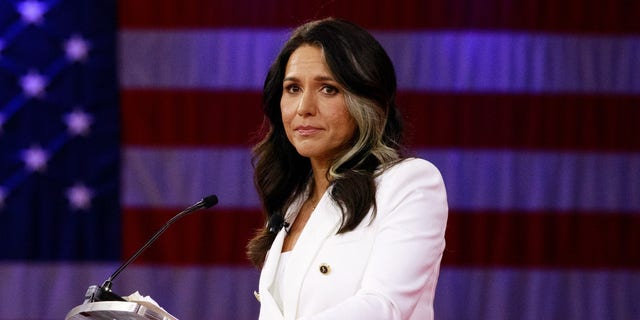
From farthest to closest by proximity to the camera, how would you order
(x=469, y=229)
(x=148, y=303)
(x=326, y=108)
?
(x=469, y=229)
(x=326, y=108)
(x=148, y=303)

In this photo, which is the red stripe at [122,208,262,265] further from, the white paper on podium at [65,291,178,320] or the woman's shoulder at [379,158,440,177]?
the white paper on podium at [65,291,178,320]

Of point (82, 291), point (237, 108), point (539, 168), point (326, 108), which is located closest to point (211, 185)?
point (237, 108)

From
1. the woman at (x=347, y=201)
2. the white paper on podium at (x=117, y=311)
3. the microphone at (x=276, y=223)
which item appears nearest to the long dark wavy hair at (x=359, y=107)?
the woman at (x=347, y=201)

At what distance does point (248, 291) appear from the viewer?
139 inches

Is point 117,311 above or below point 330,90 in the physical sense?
below

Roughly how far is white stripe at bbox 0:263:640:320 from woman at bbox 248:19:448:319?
5.11 ft

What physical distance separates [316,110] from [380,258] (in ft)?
1.17

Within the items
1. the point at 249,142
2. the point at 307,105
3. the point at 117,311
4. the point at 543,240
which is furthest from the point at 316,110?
the point at 543,240

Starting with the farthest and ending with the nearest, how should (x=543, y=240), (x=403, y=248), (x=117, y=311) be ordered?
(x=543, y=240)
(x=403, y=248)
(x=117, y=311)

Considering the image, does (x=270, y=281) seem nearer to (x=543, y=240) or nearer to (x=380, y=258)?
(x=380, y=258)

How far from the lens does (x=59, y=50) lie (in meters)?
3.58

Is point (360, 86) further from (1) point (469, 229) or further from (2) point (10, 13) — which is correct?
(2) point (10, 13)

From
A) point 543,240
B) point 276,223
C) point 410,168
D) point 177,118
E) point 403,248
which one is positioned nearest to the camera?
point 403,248

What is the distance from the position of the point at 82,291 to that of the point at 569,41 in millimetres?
2110
